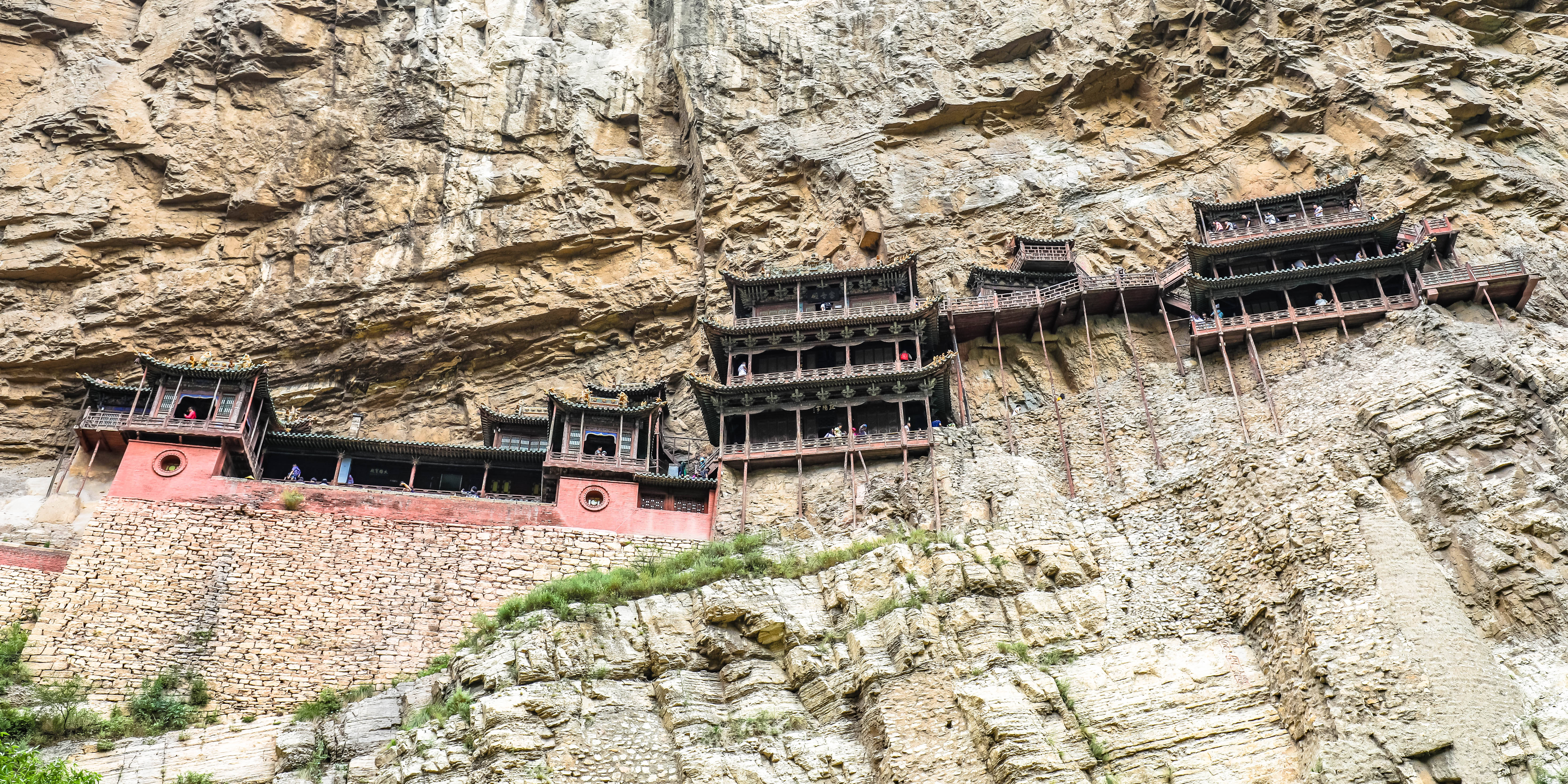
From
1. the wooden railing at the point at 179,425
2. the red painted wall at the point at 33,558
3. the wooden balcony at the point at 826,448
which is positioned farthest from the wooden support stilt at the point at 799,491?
the red painted wall at the point at 33,558

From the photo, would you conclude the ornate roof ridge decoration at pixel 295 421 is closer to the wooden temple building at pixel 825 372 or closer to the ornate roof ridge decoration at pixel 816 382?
the ornate roof ridge decoration at pixel 816 382

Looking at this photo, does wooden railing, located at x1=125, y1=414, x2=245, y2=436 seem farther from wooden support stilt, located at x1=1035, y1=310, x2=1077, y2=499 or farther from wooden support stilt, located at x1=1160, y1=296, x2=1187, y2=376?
wooden support stilt, located at x1=1160, y1=296, x2=1187, y2=376

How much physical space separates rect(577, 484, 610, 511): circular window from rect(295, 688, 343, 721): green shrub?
28.2 feet

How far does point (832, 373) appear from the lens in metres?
35.7

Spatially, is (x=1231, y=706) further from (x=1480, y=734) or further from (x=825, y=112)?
(x=825, y=112)

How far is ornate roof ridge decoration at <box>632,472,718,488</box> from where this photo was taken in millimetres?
32688

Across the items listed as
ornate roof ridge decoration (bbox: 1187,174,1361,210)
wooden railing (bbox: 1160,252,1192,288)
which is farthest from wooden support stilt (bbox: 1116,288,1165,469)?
ornate roof ridge decoration (bbox: 1187,174,1361,210)

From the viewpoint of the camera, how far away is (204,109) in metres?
45.1

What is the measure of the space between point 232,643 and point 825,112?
2883 centimetres

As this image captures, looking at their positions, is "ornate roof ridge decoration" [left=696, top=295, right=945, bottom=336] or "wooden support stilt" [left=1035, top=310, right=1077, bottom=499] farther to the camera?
"ornate roof ridge decoration" [left=696, top=295, right=945, bottom=336]

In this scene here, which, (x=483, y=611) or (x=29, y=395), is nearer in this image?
(x=483, y=611)

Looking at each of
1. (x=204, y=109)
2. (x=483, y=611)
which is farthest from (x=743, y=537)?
(x=204, y=109)

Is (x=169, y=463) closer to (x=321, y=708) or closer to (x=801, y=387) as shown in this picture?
(x=321, y=708)

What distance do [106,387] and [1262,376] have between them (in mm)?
33079
